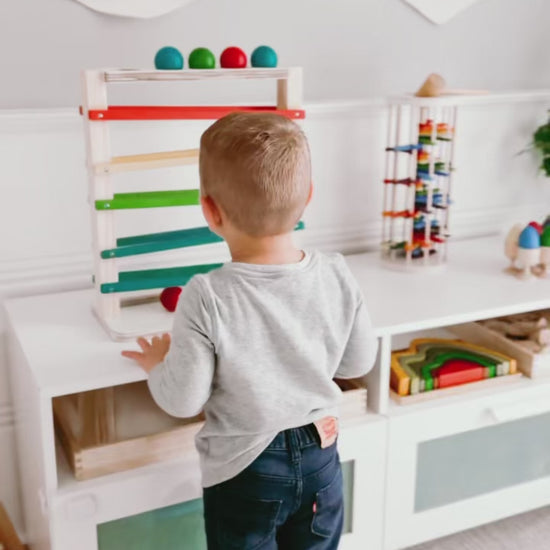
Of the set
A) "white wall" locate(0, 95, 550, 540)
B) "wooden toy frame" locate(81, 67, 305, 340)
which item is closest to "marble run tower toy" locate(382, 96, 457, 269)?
"white wall" locate(0, 95, 550, 540)

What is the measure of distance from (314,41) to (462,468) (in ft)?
3.05

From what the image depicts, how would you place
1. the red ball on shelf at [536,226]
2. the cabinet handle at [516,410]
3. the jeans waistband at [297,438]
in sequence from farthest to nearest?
the red ball on shelf at [536,226] < the cabinet handle at [516,410] < the jeans waistband at [297,438]

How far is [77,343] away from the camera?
1.33m

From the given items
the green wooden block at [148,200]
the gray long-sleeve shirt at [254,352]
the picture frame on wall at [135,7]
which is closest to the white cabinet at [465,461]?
the gray long-sleeve shirt at [254,352]

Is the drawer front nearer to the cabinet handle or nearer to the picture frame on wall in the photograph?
the cabinet handle

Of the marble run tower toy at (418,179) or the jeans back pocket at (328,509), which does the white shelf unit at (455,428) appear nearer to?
the marble run tower toy at (418,179)

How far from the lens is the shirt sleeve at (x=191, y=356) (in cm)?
101

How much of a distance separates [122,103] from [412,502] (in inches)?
37.4

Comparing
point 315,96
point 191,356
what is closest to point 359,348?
point 191,356

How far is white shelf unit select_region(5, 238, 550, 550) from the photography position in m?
1.24

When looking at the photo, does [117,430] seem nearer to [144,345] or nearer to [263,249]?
[144,345]

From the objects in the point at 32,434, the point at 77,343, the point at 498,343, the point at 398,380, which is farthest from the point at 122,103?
the point at 498,343

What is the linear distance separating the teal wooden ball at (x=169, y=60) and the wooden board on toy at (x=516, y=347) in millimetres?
875

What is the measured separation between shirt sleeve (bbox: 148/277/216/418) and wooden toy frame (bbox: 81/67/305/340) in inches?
12.2
